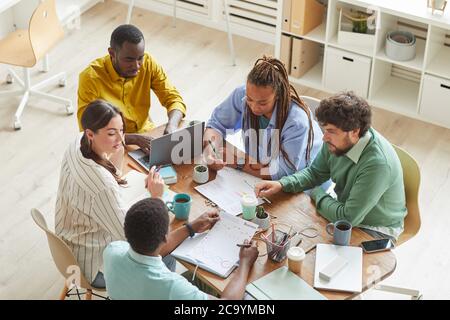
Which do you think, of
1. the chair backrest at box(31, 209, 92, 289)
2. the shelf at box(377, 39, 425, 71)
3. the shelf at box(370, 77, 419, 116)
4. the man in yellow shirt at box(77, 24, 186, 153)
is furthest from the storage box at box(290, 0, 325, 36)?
the chair backrest at box(31, 209, 92, 289)

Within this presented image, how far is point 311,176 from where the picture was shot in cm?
338

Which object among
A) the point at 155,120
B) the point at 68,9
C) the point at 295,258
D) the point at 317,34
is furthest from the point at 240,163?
the point at 68,9

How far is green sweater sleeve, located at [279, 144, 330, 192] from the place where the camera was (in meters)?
3.33

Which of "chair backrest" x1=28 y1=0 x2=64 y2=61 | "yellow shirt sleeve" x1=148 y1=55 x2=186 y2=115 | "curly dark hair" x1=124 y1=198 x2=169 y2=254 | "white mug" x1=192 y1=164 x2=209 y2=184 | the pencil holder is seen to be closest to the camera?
"curly dark hair" x1=124 y1=198 x2=169 y2=254

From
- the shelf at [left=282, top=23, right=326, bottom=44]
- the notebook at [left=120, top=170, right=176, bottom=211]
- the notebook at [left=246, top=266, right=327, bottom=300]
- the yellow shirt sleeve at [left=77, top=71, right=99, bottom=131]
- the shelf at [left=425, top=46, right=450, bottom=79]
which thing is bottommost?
the shelf at [left=425, top=46, right=450, bottom=79]

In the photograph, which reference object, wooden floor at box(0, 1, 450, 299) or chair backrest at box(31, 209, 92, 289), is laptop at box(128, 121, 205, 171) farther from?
wooden floor at box(0, 1, 450, 299)

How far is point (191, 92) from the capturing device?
5320 millimetres

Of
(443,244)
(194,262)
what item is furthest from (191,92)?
(194,262)

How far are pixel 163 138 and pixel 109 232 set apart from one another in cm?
50

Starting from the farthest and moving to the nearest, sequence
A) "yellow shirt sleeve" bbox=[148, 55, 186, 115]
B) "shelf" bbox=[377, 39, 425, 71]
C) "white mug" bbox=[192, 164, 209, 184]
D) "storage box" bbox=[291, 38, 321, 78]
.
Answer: "storage box" bbox=[291, 38, 321, 78]
"shelf" bbox=[377, 39, 425, 71]
"yellow shirt sleeve" bbox=[148, 55, 186, 115]
"white mug" bbox=[192, 164, 209, 184]

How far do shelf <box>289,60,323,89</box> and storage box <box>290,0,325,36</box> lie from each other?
0.33 metres

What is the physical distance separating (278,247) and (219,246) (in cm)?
24

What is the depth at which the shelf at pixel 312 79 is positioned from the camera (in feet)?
17.5
